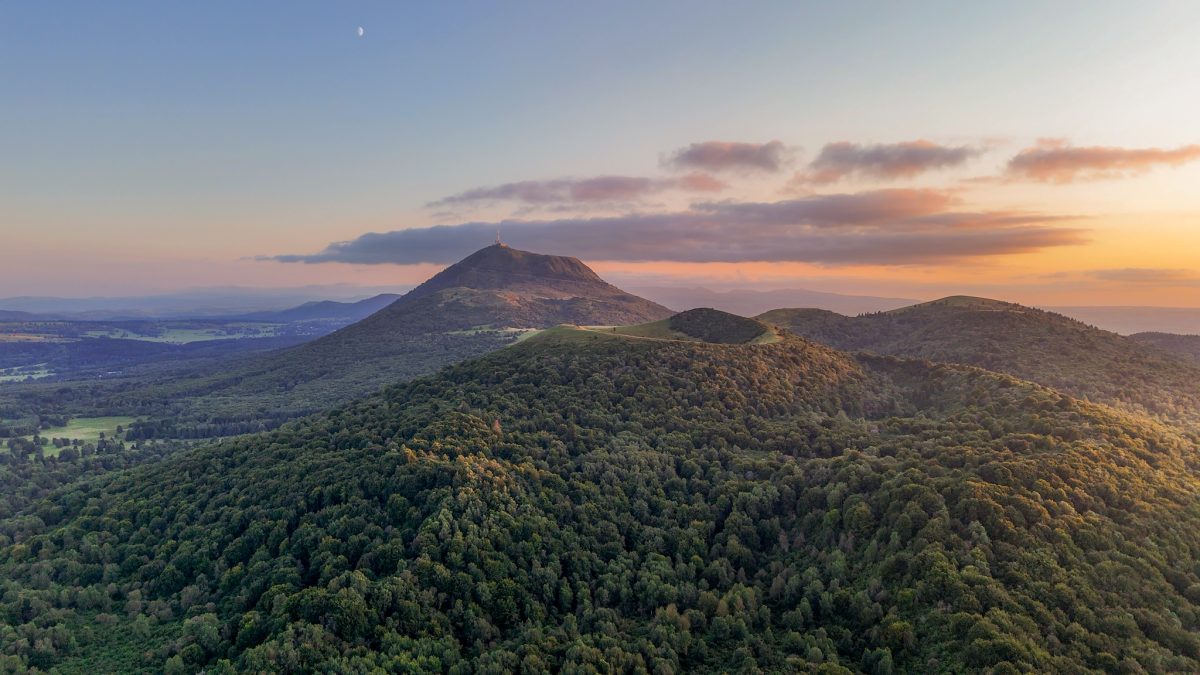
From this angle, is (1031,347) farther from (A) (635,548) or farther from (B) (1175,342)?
(A) (635,548)

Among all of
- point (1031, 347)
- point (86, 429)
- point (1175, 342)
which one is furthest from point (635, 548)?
point (1175, 342)

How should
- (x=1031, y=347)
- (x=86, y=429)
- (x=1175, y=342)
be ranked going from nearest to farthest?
(x=1031, y=347)
(x=86, y=429)
(x=1175, y=342)

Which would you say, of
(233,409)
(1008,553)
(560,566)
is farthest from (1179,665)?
(233,409)

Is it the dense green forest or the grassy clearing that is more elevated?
the dense green forest

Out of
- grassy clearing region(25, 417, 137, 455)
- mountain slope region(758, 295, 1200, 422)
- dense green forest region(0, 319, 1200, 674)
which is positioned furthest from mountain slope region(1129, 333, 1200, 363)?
grassy clearing region(25, 417, 137, 455)

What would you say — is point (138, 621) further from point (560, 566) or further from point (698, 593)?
point (698, 593)

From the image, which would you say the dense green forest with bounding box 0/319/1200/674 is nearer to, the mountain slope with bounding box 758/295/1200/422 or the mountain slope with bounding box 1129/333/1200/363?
the mountain slope with bounding box 758/295/1200/422

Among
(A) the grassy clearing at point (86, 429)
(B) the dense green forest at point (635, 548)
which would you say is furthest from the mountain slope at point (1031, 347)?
(A) the grassy clearing at point (86, 429)
